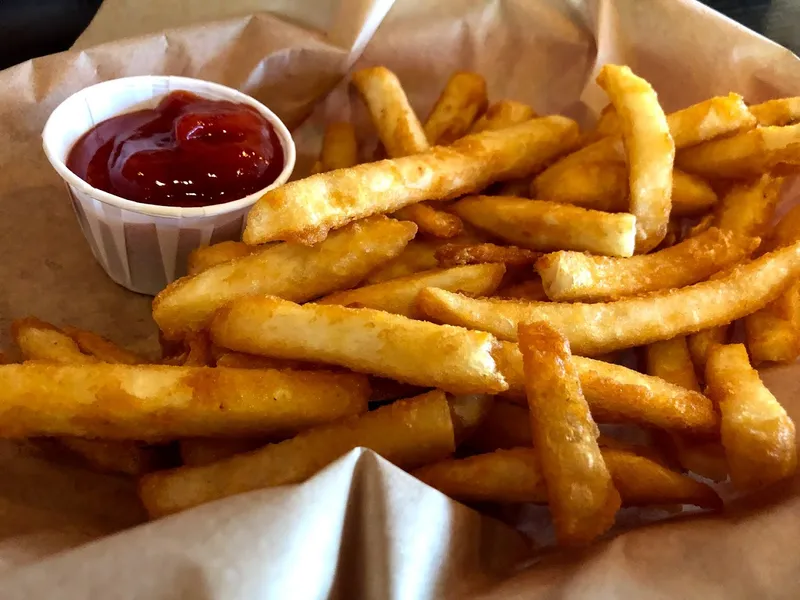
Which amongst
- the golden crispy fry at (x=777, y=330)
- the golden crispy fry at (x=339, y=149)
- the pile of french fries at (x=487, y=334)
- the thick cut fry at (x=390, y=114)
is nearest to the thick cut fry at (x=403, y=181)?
the pile of french fries at (x=487, y=334)

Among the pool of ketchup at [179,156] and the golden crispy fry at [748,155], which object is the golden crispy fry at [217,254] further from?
the golden crispy fry at [748,155]

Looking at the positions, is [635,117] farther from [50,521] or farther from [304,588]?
[50,521]

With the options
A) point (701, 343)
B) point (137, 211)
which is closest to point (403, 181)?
point (137, 211)

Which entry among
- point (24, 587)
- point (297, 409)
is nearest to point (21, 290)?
point (297, 409)

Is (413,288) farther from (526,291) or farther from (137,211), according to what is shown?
(137,211)

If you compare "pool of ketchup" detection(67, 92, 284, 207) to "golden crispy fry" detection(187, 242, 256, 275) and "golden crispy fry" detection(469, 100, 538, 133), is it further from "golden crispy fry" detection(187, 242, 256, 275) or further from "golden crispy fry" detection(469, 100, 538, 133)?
"golden crispy fry" detection(469, 100, 538, 133)
